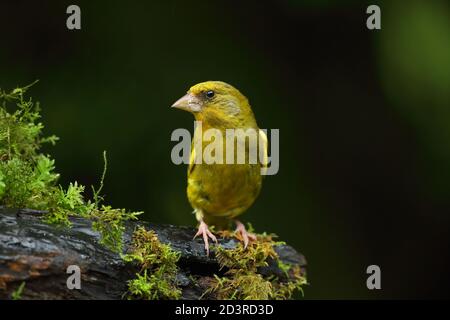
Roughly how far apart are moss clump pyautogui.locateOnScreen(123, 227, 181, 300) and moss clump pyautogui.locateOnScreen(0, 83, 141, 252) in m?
0.09

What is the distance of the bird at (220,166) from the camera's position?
13.2 ft

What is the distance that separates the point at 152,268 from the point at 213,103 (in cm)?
143

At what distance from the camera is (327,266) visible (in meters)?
5.50

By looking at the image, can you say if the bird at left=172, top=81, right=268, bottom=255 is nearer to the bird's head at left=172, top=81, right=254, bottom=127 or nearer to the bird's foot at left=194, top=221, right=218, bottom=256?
the bird's head at left=172, top=81, right=254, bottom=127

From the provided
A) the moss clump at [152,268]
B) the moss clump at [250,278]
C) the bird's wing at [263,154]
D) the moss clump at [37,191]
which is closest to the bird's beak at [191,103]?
the bird's wing at [263,154]

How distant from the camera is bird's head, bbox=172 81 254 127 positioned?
13.6ft

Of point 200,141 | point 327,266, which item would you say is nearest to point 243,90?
point 200,141

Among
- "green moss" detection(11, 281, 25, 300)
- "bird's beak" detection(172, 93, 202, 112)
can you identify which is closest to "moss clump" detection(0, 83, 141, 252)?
"green moss" detection(11, 281, 25, 300)

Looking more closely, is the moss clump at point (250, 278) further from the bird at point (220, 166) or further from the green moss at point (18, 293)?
the green moss at point (18, 293)

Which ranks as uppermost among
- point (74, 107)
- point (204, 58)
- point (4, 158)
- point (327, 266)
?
point (204, 58)

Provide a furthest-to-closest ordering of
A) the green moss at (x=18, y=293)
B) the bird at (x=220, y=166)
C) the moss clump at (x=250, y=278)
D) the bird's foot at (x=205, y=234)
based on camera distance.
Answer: the bird at (x=220, y=166), the bird's foot at (x=205, y=234), the moss clump at (x=250, y=278), the green moss at (x=18, y=293)

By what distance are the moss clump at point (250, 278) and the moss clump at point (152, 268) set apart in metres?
0.21

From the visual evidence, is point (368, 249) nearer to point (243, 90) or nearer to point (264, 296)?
point (243, 90)

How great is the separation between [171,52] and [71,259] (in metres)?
2.74
